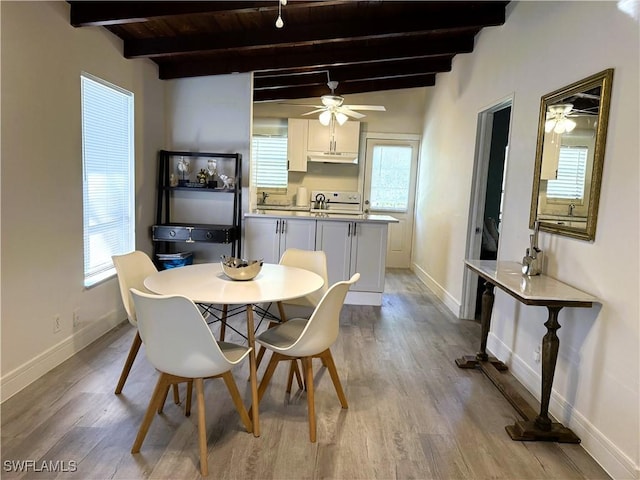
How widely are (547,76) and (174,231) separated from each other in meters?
3.44

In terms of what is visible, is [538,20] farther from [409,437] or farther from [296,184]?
[296,184]

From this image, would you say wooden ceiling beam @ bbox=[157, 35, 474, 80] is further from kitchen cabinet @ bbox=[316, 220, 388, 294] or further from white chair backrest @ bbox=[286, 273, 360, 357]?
white chair backrest @ bbox=[286, 273, 360, 357]

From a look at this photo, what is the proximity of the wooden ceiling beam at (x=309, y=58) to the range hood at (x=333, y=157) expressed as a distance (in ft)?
7.28

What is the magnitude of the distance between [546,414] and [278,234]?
304cm

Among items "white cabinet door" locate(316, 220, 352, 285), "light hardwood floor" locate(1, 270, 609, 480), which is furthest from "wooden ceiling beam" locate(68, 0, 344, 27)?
"light hardwood floor" locate(1, 270, 609, 480)

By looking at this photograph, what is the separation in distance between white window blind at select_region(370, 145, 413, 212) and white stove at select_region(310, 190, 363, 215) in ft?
1.06

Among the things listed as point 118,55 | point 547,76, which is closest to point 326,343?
point 547,76

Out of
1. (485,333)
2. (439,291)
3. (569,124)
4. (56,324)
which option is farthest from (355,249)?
(56,324)

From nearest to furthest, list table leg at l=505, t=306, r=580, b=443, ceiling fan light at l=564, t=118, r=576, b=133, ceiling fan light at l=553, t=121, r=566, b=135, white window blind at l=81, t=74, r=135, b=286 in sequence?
table leg at l=505, t=306, r=580, b=443 → ceiling fan light at l=564, t=118, r=576, b=133 → ceiling fan light at l=553, t=121, r=566, b=135 → white window blind at l=81, t=74, r=135, b=286

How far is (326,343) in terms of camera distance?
7.44 ft

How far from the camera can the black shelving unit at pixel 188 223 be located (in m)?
4.25

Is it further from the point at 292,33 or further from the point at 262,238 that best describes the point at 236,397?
the point at 292,33

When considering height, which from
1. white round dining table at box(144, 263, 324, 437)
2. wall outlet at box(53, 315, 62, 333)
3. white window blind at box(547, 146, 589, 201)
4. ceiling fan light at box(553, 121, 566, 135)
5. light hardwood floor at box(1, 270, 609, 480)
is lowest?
light hardwood floor at box(1, 270, 609, 480)

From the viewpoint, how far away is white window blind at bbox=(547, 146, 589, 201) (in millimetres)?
2408
